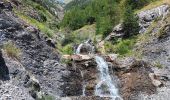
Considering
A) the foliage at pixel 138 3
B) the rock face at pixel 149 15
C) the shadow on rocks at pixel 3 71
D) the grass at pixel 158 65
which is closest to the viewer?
the shadow on rocks at pixel 3 71

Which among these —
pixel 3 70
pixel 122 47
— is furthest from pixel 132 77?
pixel 3 70

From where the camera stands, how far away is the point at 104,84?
2105 inches

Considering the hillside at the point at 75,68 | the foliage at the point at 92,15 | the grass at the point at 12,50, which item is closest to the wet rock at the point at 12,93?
the hillside at the point at 75,68

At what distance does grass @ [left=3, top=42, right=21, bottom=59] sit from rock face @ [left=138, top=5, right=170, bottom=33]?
37.1m

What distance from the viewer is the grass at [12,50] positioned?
4417cm

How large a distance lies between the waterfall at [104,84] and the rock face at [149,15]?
24026 mm

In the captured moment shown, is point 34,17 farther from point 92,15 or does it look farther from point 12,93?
point 12,93

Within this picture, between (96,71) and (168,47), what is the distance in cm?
1373

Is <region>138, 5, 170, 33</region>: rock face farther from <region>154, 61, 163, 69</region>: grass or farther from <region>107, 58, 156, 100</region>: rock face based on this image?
<region>107, 58, 156, 100</region>: rock face

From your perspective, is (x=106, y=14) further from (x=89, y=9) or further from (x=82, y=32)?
(x=89, y=9)

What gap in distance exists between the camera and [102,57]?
60.0 m

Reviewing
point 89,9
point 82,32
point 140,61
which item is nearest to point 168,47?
point 140,61

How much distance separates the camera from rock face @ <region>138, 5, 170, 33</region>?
266 ft

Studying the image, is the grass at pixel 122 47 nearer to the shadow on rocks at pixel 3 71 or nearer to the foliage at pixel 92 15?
the foliage at pixel 92 15
